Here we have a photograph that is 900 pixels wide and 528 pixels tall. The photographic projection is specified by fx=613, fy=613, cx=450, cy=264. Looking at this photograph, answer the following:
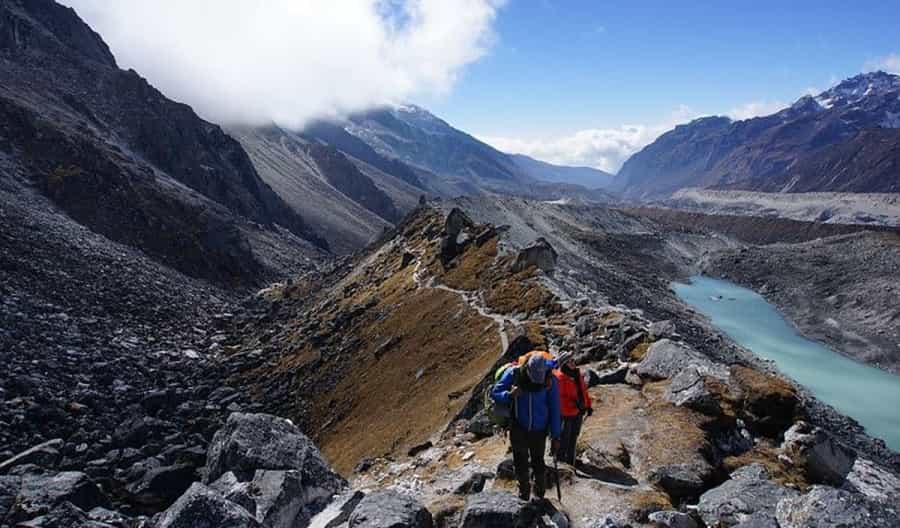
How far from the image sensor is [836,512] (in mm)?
8852

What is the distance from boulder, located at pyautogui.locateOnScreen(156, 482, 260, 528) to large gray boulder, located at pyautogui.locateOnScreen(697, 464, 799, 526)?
8.00 meters

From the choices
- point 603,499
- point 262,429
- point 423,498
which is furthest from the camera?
point 262,429

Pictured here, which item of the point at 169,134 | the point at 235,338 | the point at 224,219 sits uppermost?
the point at 169,134

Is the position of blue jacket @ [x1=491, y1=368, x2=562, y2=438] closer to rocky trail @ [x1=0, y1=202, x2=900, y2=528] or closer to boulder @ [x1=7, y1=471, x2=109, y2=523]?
rocky trail @ [x1=0, y1=202, x2=900, y2=528]

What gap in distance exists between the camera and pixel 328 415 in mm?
29250

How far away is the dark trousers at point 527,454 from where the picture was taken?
34.5 ft

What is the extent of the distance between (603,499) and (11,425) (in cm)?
2198

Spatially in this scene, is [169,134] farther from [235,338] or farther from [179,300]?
[235,338]

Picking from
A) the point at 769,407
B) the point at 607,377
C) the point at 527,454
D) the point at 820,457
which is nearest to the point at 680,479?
the point at 820,457

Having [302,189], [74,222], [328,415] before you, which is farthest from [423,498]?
[302,189]

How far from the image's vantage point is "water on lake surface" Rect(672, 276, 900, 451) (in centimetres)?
5297

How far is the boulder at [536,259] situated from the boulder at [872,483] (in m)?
23.5

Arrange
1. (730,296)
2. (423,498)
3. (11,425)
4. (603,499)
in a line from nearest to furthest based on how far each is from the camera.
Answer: (603,499) → (423,498) → (11,425) → (730,296)

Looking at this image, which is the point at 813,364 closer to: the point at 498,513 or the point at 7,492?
the point at 498,513
